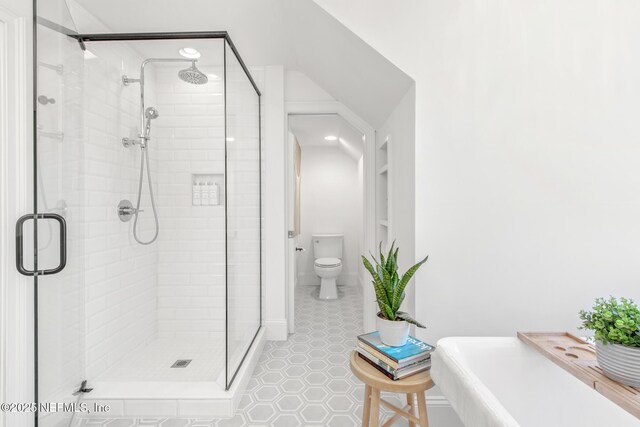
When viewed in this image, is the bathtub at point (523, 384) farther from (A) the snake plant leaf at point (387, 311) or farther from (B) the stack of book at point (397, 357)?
(A) the snake plant leaf at point (387, 311)

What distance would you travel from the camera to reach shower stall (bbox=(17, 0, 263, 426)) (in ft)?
4.16

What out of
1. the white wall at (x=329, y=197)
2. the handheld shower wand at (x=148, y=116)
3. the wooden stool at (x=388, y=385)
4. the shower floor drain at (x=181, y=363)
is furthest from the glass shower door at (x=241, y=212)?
the white wall at (x=329, y=197)

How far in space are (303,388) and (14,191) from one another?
1.74 m

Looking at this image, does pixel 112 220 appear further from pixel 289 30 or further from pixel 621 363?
pixel 621 363

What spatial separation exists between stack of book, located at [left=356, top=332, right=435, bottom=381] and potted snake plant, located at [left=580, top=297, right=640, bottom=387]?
53 centimetres

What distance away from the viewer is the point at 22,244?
3.84 feet

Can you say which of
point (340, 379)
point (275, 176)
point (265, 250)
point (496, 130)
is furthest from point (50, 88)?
point (340, 379)

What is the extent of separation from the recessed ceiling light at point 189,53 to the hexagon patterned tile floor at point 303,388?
2121 millimetres

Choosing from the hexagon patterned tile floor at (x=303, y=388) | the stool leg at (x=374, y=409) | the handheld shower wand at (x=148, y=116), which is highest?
the handheld shower wand at (x=148, y=116)

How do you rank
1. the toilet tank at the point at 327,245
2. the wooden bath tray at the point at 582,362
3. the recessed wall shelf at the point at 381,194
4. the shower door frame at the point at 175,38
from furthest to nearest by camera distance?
1. the toilet tank at the point at 327,245
2. the recessed wall shelf at the point at 381,194
3. the shower door frame at the point at 175,38
4. the wooden bath tray at the point at 582,362

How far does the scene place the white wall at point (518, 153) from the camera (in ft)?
4.61

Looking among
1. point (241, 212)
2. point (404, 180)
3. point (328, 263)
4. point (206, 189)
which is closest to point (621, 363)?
point (404, 180)

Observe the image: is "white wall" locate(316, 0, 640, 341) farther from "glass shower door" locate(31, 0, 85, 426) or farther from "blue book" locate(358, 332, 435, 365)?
"glass shower door" locate(31, 0, 85, 426)

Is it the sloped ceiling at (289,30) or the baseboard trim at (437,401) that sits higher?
the sloped ceiling at (289,30)
